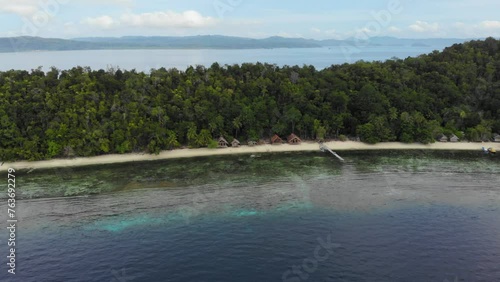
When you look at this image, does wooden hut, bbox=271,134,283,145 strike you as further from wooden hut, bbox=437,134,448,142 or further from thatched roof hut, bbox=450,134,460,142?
thatched roof hut, bbox=450,134,460,142

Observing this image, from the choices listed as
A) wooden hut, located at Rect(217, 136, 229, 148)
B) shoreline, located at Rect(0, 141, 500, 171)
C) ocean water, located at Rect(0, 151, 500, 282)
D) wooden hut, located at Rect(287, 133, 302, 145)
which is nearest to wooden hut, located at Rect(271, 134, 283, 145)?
shoreline, located at Rect(0, 141, 500, 171)

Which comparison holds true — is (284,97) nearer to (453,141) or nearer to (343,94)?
(343,94)

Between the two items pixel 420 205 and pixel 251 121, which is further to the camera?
pixel 251 121

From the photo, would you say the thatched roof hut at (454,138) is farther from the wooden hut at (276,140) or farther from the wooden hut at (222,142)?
the wooden hut at (222,142)

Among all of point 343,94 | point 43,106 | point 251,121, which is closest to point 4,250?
point 43,106

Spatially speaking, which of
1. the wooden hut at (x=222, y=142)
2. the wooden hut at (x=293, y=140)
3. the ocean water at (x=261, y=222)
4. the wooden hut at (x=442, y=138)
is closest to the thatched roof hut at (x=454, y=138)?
the wooden hut at (x=442, y=138)
